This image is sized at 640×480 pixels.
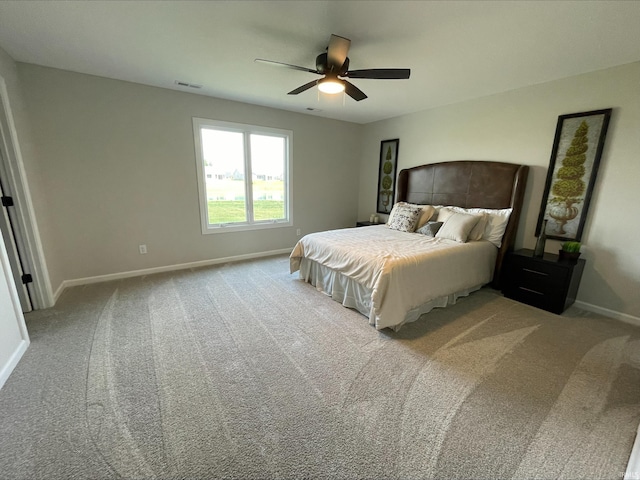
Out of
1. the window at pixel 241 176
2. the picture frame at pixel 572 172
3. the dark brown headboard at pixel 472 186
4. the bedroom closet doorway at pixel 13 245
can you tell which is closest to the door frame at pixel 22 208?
the bedroom closet doorway at pixel 13 245

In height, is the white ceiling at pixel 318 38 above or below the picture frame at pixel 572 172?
above

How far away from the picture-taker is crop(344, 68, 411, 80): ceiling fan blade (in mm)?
2057

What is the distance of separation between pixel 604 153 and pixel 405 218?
6.82ft

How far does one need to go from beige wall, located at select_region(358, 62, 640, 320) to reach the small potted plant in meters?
0.26

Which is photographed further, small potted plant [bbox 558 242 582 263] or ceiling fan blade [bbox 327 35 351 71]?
small potted plant [bbox 558 242 582 263]

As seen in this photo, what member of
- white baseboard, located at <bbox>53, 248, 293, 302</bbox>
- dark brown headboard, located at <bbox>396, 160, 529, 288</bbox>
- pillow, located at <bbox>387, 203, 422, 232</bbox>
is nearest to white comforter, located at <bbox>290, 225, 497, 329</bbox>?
pillow, located at <bbox>387, 203, 422, 232</bbox>

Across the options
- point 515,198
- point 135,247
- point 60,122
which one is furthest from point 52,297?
point 515,198

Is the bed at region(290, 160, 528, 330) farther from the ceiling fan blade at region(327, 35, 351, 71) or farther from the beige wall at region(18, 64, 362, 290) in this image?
the beige wall at region(18, 64, 362, 290)

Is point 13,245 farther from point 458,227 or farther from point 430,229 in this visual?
point 458,227

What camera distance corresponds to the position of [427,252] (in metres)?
2.57

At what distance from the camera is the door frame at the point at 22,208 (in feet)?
7.46

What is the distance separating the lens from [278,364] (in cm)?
189

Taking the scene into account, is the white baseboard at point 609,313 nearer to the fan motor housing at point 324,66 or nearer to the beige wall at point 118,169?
the fan motor housing at point 324,66

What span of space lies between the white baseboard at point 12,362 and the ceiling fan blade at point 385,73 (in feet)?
11.0
